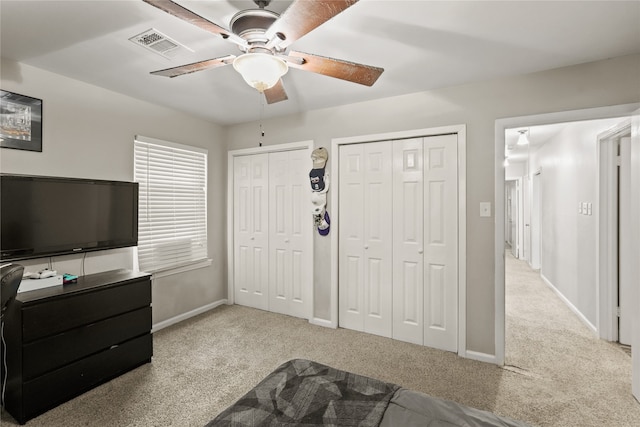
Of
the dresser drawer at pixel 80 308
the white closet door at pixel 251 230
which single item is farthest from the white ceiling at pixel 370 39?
the dresser drawer at pixel 80 308

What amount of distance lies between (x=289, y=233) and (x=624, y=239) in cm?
343

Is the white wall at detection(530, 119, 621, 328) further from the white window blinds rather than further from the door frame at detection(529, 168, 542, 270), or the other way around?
the white window blinds

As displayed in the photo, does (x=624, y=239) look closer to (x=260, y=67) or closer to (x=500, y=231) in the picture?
(x=500, y=231)

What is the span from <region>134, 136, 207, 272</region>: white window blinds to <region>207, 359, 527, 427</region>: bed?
2.48m

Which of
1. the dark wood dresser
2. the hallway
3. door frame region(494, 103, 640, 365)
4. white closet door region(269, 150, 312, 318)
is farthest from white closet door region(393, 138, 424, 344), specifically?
the dark wood dresser

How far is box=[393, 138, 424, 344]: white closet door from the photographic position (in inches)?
119

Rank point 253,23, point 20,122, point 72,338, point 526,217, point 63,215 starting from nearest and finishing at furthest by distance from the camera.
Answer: point 253,23 < point 72,338 < point 20,122 < point 63,215 < point 526,217

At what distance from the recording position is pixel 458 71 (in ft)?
8.25

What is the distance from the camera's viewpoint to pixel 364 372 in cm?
253

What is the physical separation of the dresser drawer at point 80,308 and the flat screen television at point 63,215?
500 mm

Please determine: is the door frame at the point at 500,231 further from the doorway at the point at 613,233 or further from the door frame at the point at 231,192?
the door frame at the point at 231,192

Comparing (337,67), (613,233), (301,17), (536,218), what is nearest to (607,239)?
(613,233)

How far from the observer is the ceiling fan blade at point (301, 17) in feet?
3.74

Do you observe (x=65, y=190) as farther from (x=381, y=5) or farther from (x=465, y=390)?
(x=465, y=390)
